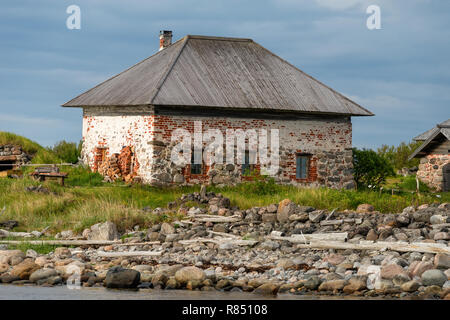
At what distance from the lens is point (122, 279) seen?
13.0 m

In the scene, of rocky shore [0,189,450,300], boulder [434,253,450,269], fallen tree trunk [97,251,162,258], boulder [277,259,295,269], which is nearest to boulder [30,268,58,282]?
rocky shore [0,189,450,300]

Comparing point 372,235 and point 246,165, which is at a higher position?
point 246,165

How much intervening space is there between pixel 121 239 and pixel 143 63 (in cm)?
1320

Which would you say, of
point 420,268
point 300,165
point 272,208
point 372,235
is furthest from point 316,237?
point 300,165

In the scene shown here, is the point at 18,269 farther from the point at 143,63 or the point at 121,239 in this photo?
the point at 143,63

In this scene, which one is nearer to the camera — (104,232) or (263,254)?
(263,254)

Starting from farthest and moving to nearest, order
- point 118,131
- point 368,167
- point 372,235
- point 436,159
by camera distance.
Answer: point 436,159 < point 368,167 < point 118,131 < point 372,235

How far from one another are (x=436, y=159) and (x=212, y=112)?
1298 centimetres

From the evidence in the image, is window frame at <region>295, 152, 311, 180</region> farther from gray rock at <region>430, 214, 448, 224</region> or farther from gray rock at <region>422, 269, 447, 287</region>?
gray rock at <region>422, 269, 447, 287</region>

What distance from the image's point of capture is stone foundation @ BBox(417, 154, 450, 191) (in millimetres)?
33125

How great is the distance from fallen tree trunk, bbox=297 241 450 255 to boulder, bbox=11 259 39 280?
20.0ft

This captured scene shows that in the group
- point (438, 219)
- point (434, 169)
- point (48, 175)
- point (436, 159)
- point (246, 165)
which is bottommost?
point (438, 219)

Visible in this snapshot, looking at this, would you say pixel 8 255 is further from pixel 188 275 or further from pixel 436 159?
pixel 436 159
